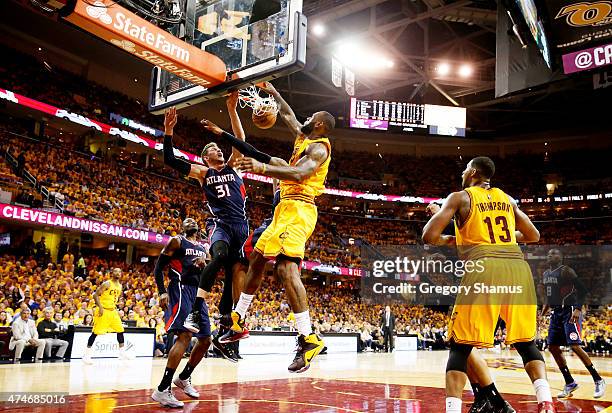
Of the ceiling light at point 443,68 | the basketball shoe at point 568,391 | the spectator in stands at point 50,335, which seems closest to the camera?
the basketball shoe at point 568,391

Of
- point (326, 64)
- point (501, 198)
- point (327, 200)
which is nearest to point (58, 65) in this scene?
point (326, 64)

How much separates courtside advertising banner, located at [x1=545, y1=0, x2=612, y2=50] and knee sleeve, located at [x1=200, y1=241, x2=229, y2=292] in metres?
6.18

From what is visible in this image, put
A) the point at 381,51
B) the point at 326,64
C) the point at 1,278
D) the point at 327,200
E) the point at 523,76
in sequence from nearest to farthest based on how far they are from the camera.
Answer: the point at 523,76 < the point at 1,278 < the point at 381,51 < the point at 326,64 < the point at 327,200

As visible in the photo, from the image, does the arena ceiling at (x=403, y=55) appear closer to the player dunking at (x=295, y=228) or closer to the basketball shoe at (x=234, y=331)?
the player dunking at (x=295, y=228)

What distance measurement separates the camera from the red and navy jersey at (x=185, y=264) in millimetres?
6930

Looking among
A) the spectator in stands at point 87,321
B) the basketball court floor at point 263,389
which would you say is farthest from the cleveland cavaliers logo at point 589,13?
the spectator in stands at point 87,321

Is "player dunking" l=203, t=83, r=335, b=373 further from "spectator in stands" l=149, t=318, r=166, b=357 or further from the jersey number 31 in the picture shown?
"spectator in stands" l=149, t=318, r=166, b=357

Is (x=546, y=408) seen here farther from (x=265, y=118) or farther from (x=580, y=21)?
(x=580, y=21)

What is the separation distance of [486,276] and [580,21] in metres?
5.78

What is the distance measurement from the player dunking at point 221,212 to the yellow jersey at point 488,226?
240cm

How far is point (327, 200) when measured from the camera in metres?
36.0

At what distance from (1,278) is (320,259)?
1673 cm

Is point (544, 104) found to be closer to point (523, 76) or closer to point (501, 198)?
point (523, 76)

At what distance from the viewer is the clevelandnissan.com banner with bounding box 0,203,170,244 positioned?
1723 centimetres
